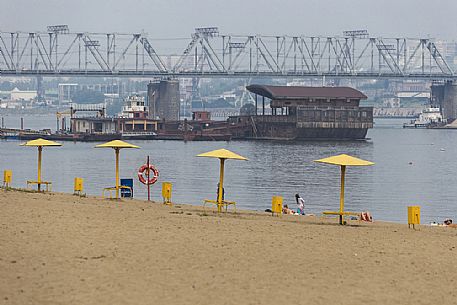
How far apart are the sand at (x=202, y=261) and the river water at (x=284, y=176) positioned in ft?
67.3

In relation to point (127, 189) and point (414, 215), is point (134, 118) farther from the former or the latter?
point (414, 215)

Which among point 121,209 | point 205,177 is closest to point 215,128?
point 205,177

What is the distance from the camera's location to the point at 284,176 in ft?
261

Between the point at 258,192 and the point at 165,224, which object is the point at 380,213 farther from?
the point at 165,224

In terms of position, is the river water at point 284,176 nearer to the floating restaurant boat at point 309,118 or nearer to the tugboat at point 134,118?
the floating restaurant boat at point 309,118

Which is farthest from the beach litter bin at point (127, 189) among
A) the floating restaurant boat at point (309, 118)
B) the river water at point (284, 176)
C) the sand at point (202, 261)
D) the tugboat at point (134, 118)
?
the floating restaurant boat at point (309, 118)

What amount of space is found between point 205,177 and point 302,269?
181ft

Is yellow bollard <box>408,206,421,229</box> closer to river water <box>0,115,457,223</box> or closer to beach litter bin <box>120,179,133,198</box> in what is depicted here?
river water <box>0,115,457,223</box>

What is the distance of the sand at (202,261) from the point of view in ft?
68.7

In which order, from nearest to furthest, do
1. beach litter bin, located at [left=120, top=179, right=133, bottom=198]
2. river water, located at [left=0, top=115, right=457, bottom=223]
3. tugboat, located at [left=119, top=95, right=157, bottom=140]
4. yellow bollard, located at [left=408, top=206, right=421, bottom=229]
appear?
yellow bollard, located at [left=408, top=206, right=421, bottom=229]
beach litter bin, located at [left=120, top=179, right=133, bottom=198]
river water, located at [left=0, top=115, right=457, bottom=223]
tugboat, located at [left=119, top=95, right=157, bottom=140]

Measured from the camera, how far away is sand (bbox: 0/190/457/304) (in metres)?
20.9

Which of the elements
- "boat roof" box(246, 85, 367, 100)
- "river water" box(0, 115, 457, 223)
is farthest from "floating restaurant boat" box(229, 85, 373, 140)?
"river water" box(0, 115, 457, 223)

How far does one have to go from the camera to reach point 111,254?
78.5ft

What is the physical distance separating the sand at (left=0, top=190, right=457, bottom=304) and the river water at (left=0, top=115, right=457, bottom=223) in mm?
20500
